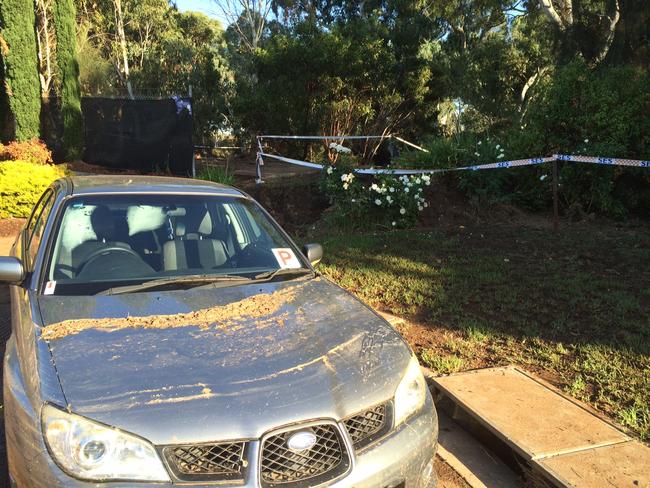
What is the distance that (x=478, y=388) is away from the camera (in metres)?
3.73

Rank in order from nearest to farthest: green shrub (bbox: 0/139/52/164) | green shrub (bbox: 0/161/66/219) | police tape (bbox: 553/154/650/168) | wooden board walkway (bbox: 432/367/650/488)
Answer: wooden board walkway (bbox: 432/367/650/488) < police tape (bbox: 553/154/650/168) < green shrub (bbox: 0/161/66/219) < green shrub (bbox: 0/139/52/164)

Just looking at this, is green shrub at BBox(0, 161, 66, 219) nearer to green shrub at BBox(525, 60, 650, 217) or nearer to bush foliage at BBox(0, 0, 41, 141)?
bush foliage at BBox(0, 0, 41, 141)

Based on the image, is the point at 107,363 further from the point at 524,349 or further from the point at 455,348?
the point at 524,349

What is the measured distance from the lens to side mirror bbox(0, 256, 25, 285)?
292 centimetres

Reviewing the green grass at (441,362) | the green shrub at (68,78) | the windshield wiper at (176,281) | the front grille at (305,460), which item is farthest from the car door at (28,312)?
the green shrub at (68,78)

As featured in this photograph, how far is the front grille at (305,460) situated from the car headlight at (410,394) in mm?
355

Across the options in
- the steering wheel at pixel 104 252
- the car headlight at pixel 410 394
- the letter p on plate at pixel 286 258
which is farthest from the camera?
the letter p on plate at pixel 286 258

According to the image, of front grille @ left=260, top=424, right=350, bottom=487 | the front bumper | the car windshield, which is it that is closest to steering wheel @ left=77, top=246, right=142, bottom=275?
the car windshield

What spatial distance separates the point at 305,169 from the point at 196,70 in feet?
31.8

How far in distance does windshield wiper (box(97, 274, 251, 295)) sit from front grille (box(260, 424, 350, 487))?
1285 millimetres

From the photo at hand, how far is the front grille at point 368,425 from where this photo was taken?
7.29 ft

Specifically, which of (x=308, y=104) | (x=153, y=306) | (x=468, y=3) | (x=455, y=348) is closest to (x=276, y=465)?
(x=153, y=306)

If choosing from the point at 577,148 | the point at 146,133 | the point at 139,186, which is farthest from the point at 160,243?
the point at 146,133

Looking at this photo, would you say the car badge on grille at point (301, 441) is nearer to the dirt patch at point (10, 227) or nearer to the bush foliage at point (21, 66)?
the dirt patch at point (10, 227)
